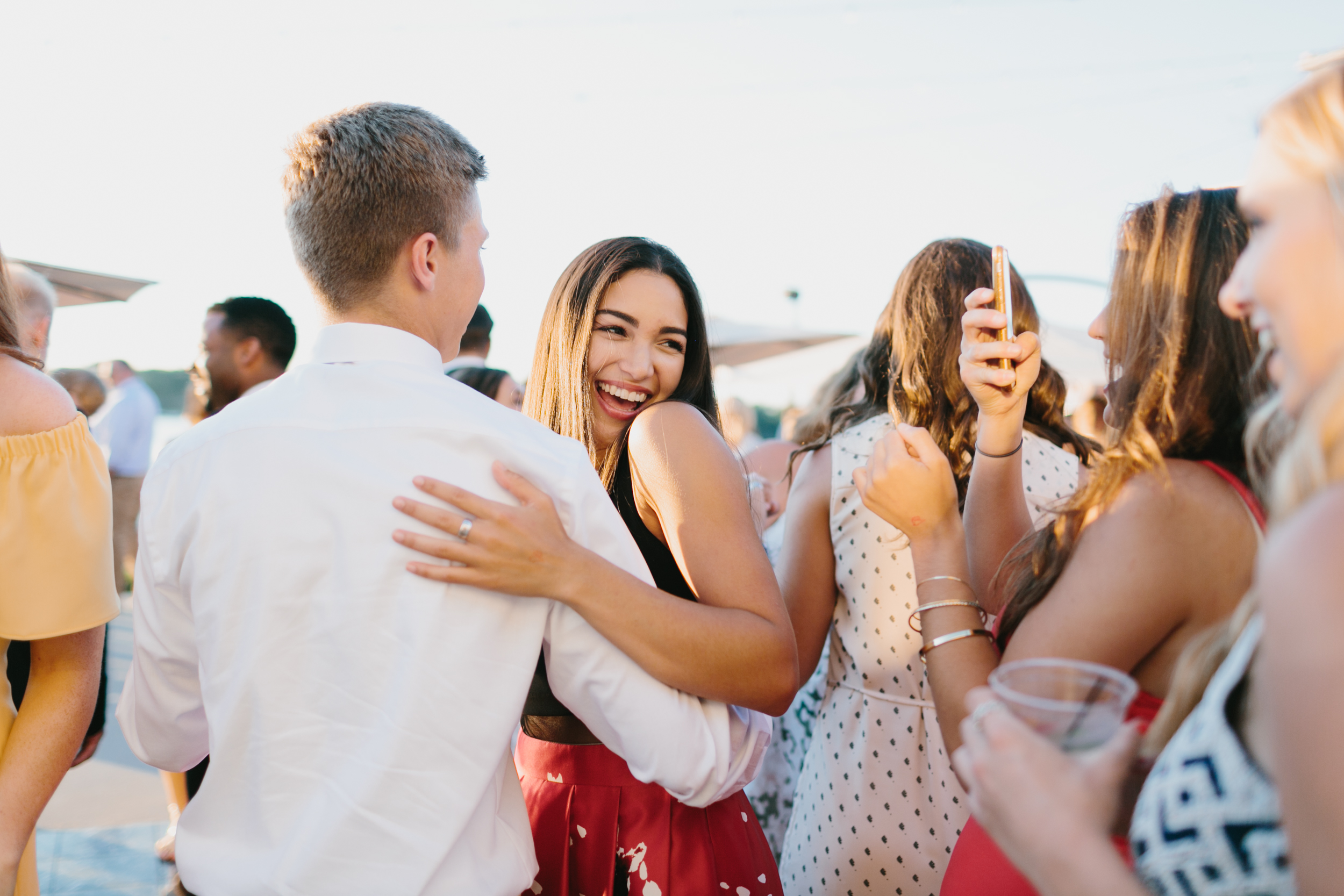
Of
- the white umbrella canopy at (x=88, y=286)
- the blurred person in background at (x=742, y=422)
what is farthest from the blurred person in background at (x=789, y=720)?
the white umbrella canopy at (x=88, y=286)

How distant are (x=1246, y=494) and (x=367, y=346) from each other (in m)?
1.30

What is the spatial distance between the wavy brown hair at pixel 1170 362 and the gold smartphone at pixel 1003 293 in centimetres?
32

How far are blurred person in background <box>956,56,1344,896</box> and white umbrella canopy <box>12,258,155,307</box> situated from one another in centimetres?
568

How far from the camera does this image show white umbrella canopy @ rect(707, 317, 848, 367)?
29.3ft

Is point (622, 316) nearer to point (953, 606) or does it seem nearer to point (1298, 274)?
point (953, 606)

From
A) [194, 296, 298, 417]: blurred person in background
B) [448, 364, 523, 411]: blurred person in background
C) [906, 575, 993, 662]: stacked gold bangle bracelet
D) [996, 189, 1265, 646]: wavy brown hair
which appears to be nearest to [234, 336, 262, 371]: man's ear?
[194, 296, 298, 417]: blurred person in background

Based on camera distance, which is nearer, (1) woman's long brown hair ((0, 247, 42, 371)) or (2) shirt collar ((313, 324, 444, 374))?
(2) shirt collar ((313, 324, 444, 374))

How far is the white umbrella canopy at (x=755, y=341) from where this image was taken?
8945mm

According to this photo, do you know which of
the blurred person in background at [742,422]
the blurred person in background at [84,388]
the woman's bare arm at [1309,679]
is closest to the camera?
the woman's bare arm at [1309,679]

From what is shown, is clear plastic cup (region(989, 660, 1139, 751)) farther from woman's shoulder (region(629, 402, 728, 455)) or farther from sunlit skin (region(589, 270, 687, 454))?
sunlit skin (region(589, 270, 687, 454))

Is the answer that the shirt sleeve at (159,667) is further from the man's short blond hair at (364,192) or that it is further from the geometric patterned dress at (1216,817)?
the geometric patterned dress at (1216,817)

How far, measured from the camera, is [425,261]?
1.48 m

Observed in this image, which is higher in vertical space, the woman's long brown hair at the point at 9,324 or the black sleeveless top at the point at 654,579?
the woman's long brown hair at the point at 9,324

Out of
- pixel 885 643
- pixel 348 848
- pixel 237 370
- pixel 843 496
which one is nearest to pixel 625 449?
pixel 843 496
